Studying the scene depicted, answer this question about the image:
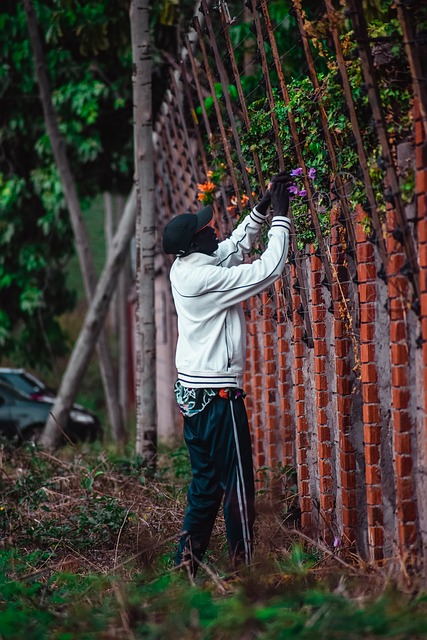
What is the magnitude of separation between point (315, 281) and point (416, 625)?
243 cm

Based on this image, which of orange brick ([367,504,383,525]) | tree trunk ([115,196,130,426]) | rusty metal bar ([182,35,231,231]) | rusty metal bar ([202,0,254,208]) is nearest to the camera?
orange brick ([367,504,383,525])

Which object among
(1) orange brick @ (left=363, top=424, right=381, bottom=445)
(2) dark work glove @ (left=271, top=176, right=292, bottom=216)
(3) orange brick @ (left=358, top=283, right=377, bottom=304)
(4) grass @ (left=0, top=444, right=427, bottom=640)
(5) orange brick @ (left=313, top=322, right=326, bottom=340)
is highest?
(2) dark work glove @ (left=271, top=176, right=292, bottom=216)

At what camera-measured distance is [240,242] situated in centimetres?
518

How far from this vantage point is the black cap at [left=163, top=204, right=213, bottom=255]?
4.85 m

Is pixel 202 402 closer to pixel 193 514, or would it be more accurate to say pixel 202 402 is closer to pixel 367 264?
pixel 193 514

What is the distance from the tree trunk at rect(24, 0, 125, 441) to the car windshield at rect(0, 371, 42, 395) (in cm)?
174

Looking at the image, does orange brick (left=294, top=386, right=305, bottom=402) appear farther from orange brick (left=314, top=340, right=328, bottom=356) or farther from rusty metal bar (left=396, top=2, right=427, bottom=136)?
rusty metal bar (left=396, top=2, right=427, bottom=136)

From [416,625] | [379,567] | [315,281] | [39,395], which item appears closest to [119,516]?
[315,281]

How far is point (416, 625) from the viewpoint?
313 cm

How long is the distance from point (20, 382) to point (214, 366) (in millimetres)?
10622

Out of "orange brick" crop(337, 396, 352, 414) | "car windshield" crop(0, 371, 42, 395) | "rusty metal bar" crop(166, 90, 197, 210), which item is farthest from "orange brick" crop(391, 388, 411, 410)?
"car windshield" crop(0, 371, 42, 395)

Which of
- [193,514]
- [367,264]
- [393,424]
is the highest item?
[367,264]

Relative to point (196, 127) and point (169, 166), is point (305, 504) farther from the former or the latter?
point (169, 166)

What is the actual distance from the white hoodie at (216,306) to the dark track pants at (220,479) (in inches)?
6.3
